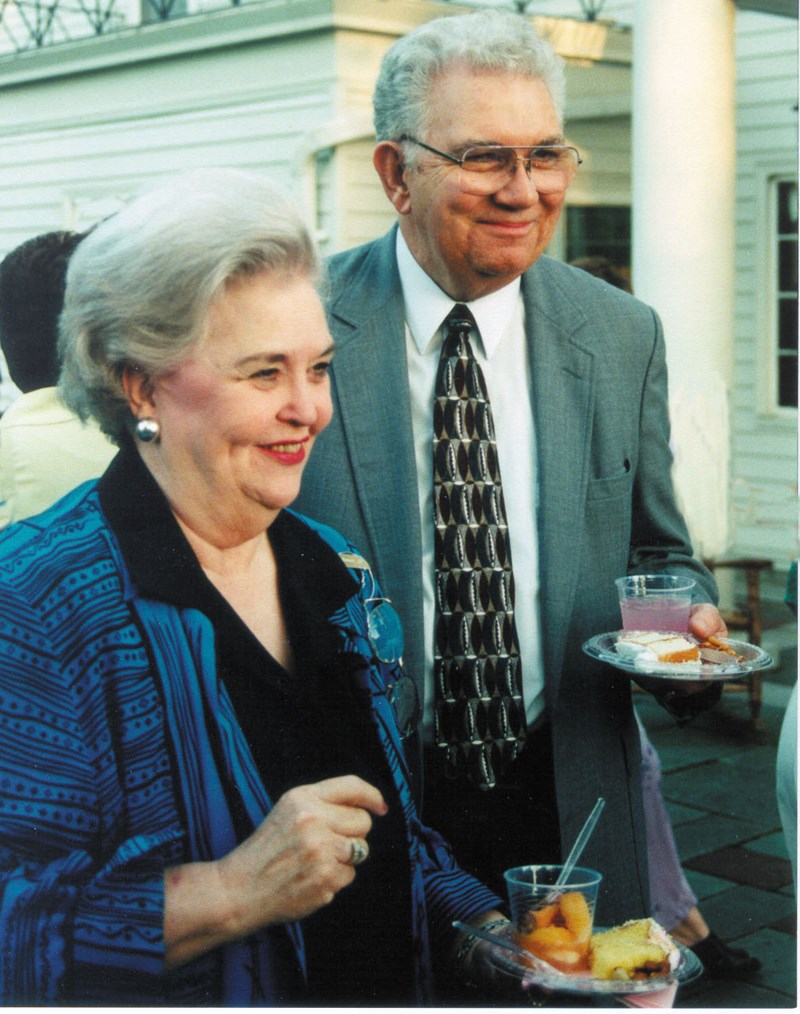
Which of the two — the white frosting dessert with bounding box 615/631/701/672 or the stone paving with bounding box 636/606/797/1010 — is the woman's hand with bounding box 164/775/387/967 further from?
the stone paving with bounding box 636/606/797/1010

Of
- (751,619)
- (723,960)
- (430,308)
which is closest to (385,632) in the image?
(430,308)

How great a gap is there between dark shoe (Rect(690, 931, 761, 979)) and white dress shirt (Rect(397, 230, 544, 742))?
1.62m

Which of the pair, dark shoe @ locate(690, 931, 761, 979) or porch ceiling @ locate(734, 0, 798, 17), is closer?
dark shoe @ locate(690, 931, 761, 979)

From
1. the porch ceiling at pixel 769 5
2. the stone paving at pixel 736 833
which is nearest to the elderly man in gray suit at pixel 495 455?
the stone paving at pixel 736 833

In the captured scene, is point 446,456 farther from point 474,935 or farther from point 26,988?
point 26,988

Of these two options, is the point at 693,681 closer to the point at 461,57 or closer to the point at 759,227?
the point at 461,57

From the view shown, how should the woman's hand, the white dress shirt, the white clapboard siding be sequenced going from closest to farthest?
1. the woman's hand
2. the white dress shirt
3. the white clapboard siding

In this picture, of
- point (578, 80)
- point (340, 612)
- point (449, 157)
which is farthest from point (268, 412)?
point (578, 80)

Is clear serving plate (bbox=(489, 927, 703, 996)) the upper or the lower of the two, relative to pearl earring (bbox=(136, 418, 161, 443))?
lower

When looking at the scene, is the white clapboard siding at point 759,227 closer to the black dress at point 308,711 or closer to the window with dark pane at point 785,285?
the window with dark pane at point 785,285

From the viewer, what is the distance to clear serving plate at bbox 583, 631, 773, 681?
6.03 feet

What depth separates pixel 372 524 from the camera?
2102mm

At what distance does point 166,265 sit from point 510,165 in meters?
0.74

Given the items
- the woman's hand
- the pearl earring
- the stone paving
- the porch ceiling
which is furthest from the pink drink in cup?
the porch ceiling
